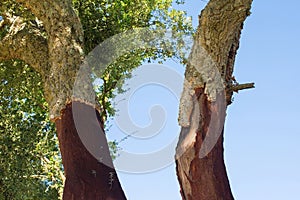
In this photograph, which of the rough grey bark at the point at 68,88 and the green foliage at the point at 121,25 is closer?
the rough grey bark at the point at 68,88

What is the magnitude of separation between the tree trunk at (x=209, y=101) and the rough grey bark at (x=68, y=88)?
Answer: 99cm

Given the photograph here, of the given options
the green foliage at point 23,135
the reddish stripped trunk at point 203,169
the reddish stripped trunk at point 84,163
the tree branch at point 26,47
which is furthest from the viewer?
the green foliage at point 23,135

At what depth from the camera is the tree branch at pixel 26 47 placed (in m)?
7.05

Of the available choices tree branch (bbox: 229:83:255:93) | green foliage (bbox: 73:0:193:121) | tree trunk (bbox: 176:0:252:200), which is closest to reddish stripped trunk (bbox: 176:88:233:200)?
tree trunk (bbox: 176:0:252:200)

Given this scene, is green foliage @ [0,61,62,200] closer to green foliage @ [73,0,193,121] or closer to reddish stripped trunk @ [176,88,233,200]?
green foliage @ [73,0,193,121]

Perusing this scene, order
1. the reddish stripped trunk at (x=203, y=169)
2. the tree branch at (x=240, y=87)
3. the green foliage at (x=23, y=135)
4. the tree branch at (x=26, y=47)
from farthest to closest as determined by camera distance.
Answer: the green foliage at (x=23, y=135)
the tree branch at (x=26, y=47)
the tree branch at (x=240, y=87)
the reddish stripped trunk at (x=203, y=169)

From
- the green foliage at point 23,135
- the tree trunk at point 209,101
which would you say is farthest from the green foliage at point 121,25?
the tree trunk at point 209,101

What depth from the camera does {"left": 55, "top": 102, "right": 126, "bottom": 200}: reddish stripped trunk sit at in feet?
18.5

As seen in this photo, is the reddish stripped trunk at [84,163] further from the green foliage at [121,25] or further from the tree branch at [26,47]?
the green foliage at [121,25]

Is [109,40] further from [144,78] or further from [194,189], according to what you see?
[194,189]

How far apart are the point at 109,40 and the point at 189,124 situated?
16.3ft

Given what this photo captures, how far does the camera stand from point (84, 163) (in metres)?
5.85

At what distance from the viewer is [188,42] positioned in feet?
34.8

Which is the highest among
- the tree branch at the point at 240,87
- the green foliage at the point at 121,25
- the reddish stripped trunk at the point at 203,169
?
the green foliage at the point at 121,25
